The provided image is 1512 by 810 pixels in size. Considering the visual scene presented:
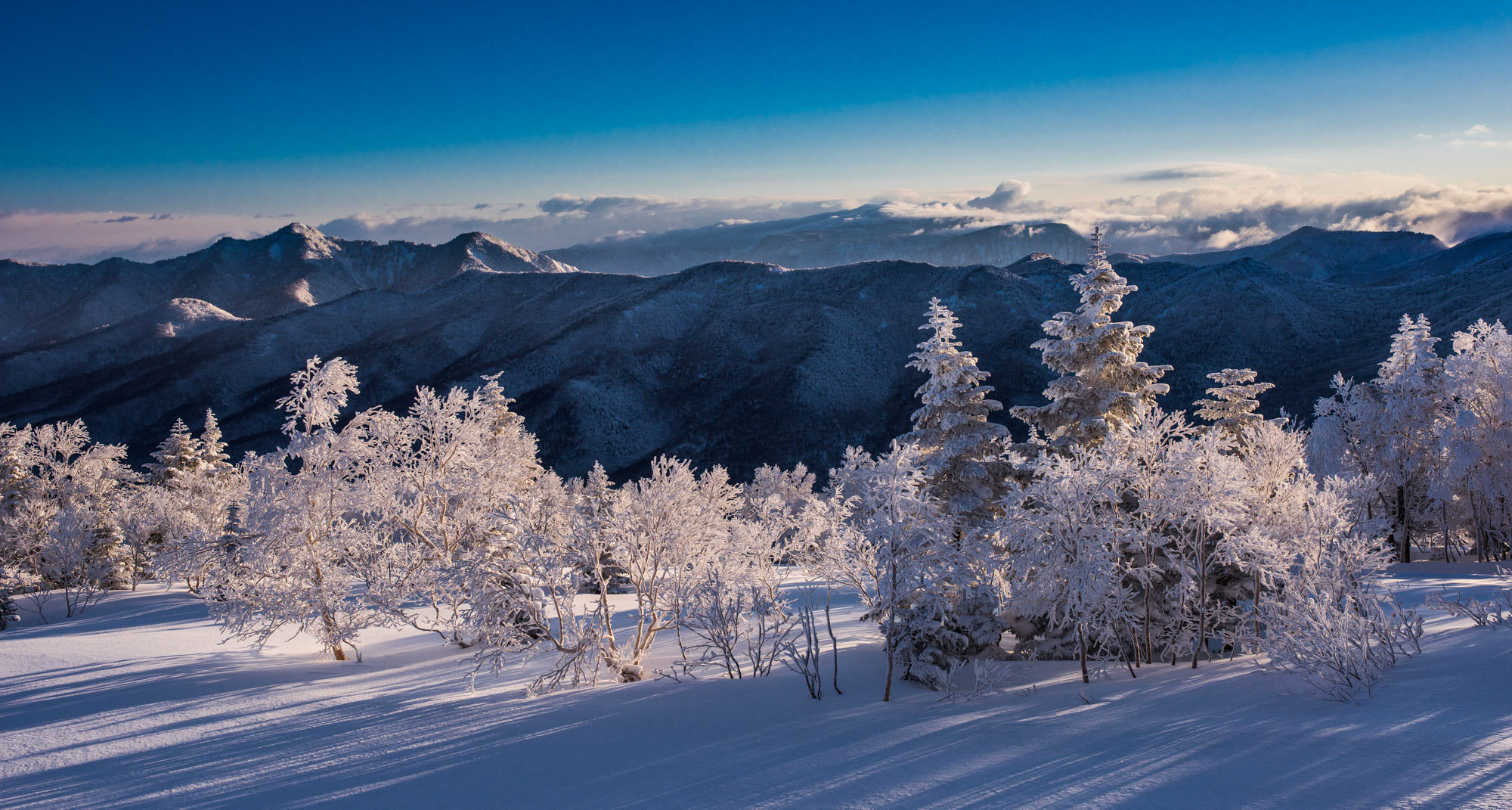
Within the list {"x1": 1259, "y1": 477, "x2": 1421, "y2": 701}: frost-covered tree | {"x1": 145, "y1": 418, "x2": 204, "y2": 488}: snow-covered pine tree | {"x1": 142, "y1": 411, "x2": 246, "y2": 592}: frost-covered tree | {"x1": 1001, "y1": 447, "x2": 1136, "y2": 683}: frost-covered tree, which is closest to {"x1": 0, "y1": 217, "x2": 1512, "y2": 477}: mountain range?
{"x1": 142, "y1": 411, "x2": 246, "y2": 592}: frost-covered tree

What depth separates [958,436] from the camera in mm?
18797

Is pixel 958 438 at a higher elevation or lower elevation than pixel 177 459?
higher

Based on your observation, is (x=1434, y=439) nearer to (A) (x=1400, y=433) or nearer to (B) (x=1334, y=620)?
(A) (x=1400, y=433)

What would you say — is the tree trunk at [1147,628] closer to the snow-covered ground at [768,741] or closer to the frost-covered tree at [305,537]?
the snow-covered ground at [768,741]

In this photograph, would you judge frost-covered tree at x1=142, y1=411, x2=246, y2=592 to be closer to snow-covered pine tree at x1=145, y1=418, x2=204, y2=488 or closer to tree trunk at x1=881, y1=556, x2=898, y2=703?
snow-covered pine tree at x1=145, y1=418, x2=204, y2=488

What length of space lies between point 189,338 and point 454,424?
162 metres

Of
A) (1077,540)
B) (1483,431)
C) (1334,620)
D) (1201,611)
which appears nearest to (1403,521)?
(1483,431)

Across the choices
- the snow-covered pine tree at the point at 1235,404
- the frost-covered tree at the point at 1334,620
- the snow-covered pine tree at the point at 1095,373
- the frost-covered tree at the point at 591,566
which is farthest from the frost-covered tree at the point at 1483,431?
the frost-covered tree at the point at 591,566

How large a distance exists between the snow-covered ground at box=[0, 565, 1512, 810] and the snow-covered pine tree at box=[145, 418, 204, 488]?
1076 inches

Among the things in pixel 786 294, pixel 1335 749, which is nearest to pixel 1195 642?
pixel 1335 749

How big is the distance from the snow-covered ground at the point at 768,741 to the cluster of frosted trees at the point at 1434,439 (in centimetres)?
1574

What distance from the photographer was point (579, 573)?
13.5 metres

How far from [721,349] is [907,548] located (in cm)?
9202

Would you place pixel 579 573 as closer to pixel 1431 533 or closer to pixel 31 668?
pixel 31 668
